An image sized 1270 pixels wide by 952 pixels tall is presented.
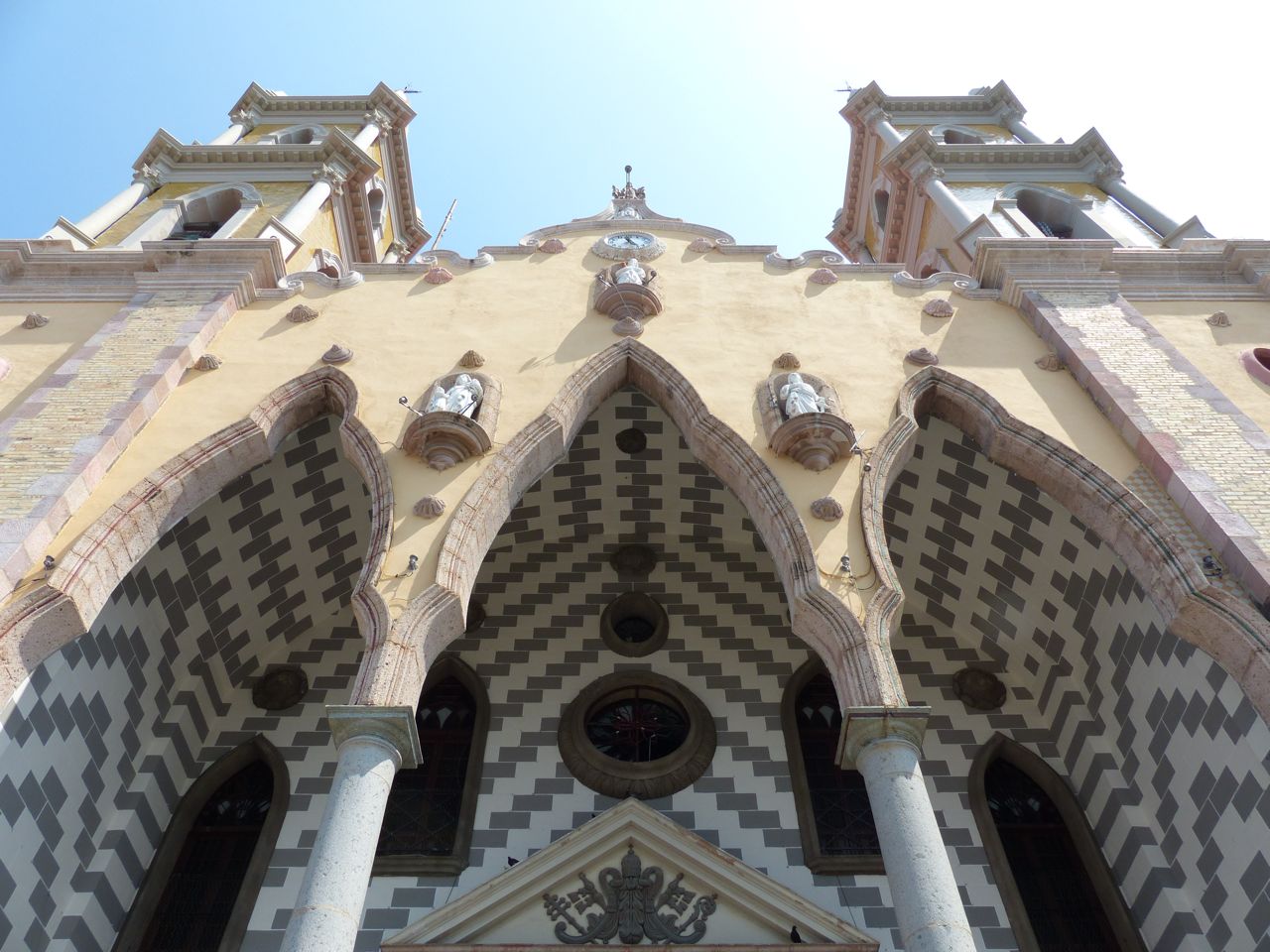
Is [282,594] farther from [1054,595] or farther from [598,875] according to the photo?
[1054,595]

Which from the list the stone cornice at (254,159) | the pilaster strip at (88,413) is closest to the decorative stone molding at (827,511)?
the pilaster strip at (88,413)

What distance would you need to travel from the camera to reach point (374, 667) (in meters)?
8.12

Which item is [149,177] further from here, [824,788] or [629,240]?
[824,788]

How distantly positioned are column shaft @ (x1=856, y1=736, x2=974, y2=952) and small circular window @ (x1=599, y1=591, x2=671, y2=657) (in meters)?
5.49

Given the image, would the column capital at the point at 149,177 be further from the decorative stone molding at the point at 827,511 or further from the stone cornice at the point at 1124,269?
the decorative stone molding at the point at 827,511

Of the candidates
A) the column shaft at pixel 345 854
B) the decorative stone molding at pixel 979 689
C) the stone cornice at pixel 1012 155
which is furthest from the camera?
the stone cornice at pixel 1012 155

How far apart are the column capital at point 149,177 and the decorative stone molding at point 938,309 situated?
1463cm

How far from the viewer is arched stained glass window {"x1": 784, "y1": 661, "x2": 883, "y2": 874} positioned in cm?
1073

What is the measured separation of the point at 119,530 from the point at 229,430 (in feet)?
5.32

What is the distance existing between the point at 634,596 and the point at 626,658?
37.6 inches

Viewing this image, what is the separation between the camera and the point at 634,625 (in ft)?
44.4

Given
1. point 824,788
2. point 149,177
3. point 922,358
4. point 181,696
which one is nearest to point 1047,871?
point 824,788

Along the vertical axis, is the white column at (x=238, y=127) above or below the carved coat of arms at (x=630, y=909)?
above

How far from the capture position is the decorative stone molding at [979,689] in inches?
490
